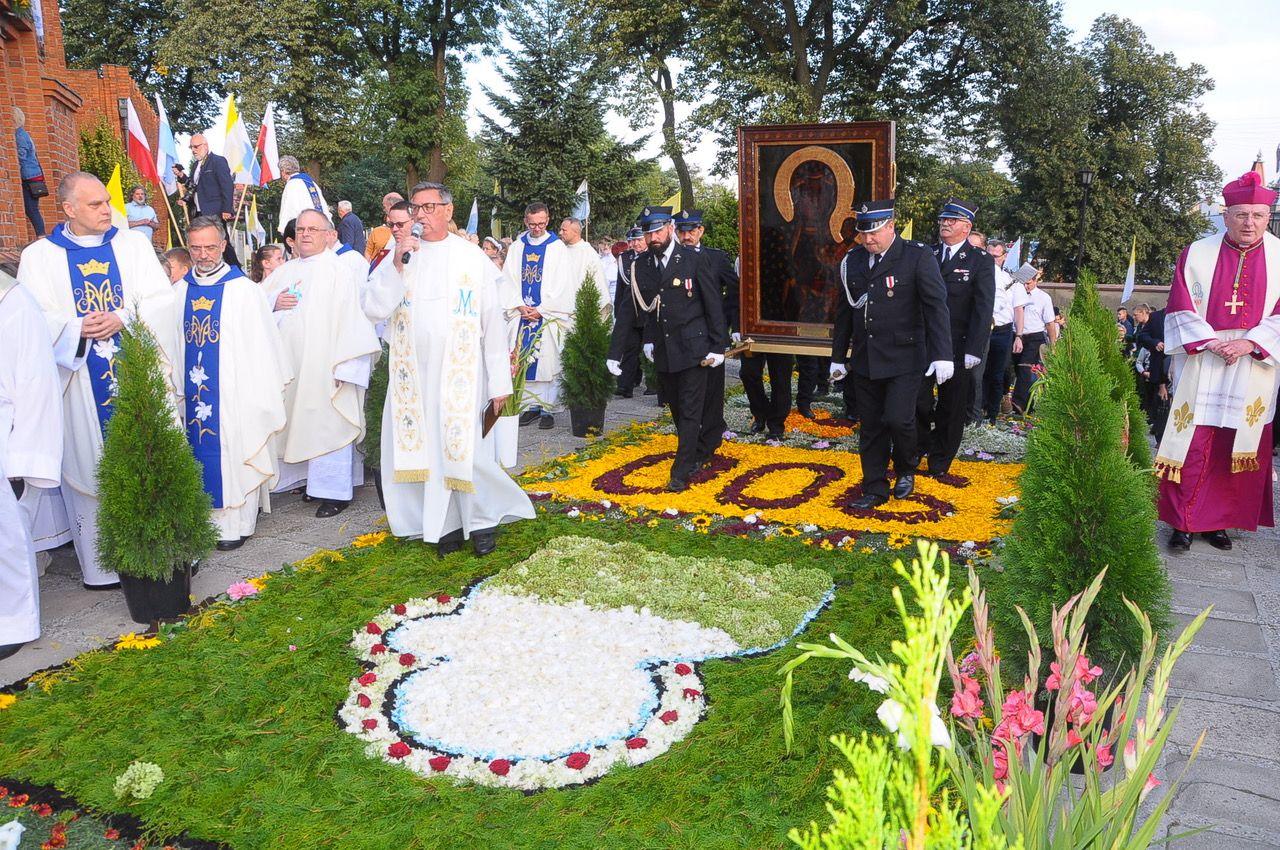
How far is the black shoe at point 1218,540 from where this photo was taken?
6373 mm

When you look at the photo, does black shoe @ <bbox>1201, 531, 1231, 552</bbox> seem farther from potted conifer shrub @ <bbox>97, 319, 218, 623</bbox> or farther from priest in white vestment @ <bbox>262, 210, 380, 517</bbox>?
potted conifer shrub @ <bbox>97, 319, 218, 623</bbox>

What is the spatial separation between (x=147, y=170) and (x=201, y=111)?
31.4 meters

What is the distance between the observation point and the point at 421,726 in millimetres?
4008

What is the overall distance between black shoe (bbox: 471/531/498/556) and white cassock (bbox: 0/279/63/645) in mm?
2272

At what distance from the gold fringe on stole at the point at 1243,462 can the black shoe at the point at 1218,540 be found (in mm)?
473

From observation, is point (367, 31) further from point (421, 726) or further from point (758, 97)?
point (421, 726)

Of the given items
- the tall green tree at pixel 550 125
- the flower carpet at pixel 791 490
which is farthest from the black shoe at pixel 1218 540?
the tall green tree at pixel 550 125

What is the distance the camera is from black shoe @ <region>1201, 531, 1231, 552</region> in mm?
6373

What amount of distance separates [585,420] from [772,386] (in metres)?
1.94

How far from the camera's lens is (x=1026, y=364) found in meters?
11.9

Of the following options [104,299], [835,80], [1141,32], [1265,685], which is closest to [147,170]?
[104,299]

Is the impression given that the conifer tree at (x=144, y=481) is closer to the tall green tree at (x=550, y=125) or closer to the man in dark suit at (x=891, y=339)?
the man in dark suit at (x=891, y=339)

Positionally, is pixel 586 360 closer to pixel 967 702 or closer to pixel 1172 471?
pixel 1172 471

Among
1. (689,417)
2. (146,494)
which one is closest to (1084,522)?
(146,494)
